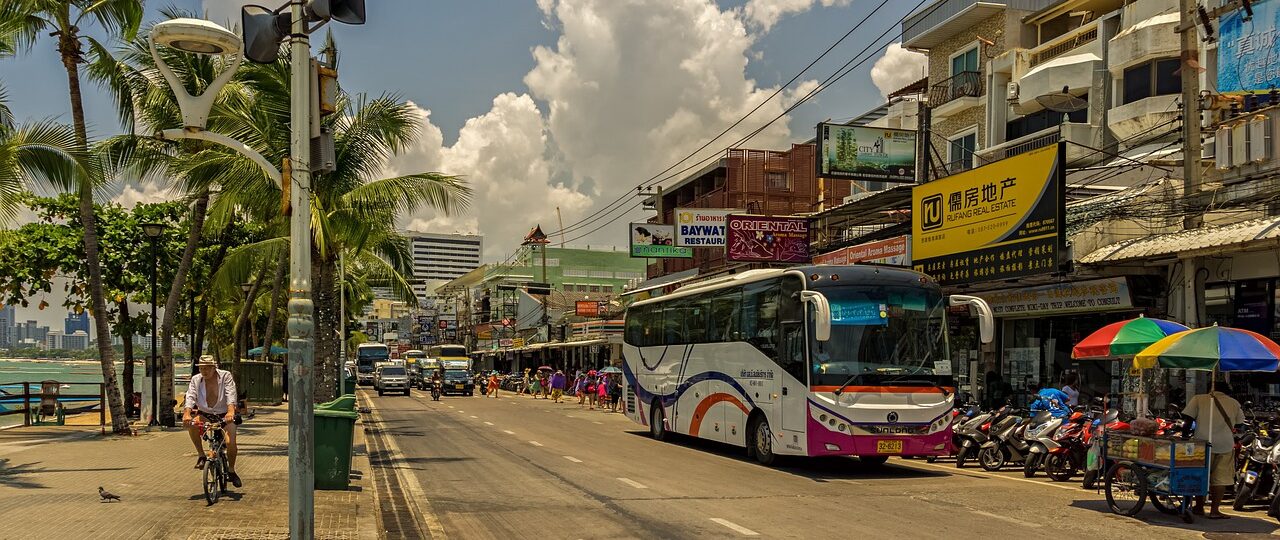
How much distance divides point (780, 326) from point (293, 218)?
10.5 m

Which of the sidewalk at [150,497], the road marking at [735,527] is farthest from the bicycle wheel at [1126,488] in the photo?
the sidewalk at [150,497]

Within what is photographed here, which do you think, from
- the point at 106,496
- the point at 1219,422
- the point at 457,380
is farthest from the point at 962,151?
the point at 457,380

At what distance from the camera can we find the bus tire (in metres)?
18.4

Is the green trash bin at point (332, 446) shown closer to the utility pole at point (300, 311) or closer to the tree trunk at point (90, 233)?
the utility pole at point (300, 311)

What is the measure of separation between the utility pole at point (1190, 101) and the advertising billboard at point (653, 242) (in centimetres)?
2339

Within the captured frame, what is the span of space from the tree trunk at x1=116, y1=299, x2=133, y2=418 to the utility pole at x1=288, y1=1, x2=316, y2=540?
20.5 metres

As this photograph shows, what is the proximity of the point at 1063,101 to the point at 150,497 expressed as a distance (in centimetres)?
2358

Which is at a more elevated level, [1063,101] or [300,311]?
[1063,101]

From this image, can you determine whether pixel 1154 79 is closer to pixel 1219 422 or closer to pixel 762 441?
pixel 762 441

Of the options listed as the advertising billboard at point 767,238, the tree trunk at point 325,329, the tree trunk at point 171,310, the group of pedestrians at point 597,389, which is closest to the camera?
A: the tree trunk at point 325,329

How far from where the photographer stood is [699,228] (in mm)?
A: 36062

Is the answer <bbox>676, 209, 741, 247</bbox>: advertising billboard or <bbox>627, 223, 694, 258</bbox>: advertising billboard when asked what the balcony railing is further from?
<bbox>627, 223, 694, 258</bbox>: advertising billboard

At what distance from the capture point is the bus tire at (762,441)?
1843cm

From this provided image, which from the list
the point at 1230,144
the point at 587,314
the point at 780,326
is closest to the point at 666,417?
the point at 780,326
